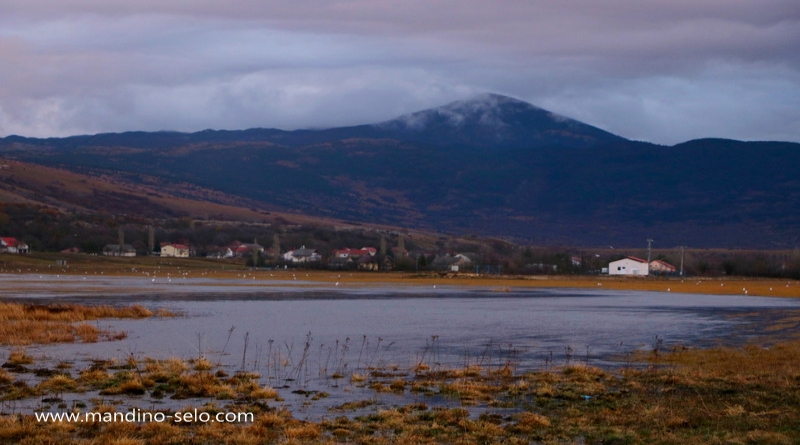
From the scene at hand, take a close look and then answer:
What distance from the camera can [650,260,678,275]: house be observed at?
460 feet

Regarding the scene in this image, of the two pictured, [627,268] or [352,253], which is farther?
[352,253]

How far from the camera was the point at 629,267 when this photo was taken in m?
138

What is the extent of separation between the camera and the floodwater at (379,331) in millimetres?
25578

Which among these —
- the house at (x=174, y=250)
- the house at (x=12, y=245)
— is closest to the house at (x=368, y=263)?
the house at (x=174, y=250)

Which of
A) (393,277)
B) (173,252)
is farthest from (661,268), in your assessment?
(173,252)

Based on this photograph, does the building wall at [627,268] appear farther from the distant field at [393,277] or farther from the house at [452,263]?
the house at [452,263]

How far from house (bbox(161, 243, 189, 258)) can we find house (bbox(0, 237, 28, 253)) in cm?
2228

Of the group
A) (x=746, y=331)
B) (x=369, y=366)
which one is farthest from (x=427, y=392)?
(x=746, y=331)

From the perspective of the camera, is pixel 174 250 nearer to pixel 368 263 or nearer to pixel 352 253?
pixel 352 253

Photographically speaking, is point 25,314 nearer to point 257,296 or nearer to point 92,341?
point 92,341

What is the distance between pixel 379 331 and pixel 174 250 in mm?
134475

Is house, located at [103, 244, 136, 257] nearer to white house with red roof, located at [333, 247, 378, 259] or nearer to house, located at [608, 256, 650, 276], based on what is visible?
white house with red roof, located at [333, 247, 378, 259]

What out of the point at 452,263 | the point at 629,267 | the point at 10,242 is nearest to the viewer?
the point at 629,267

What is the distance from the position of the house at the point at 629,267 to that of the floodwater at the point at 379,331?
73.9 m
